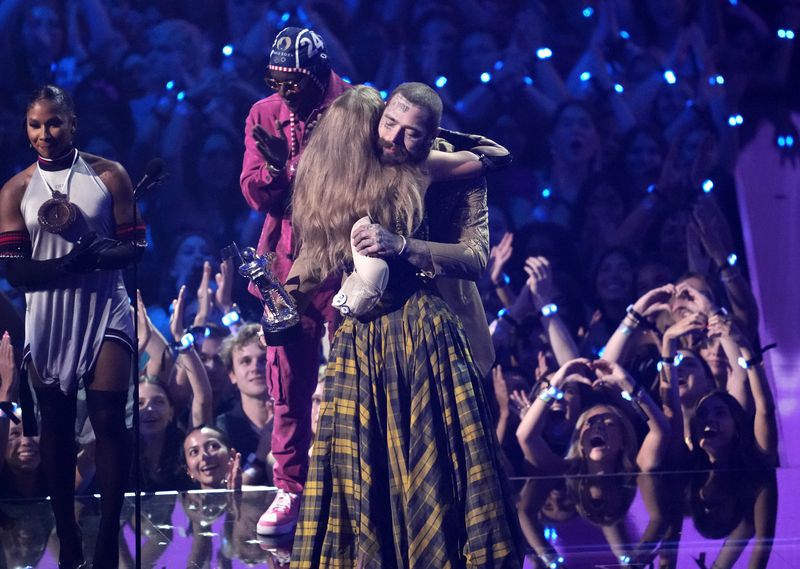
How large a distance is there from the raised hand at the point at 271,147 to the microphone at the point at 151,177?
18.6 inches

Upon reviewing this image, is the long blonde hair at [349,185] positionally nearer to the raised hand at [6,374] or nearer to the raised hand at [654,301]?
the raised hand at [6,374]

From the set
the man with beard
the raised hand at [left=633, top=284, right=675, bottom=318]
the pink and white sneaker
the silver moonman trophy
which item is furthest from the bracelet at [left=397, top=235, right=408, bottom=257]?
the raised hand at [left=633, top=284, right=675, bottom=318]

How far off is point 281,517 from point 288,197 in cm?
112

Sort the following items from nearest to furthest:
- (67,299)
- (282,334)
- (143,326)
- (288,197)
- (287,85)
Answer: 1. (282,334)
2. (67,299)
3. (287,85)
4. (288,197)
5. (143,326)

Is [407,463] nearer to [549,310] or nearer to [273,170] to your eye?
[273,170]

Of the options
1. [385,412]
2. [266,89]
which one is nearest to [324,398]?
[385,412]

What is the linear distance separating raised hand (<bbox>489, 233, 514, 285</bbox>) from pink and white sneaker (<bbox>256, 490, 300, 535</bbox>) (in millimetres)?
1977

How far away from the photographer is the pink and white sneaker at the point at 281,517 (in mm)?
3699

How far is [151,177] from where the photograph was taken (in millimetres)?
3012

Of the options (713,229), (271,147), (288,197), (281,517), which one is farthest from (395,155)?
(713,229)

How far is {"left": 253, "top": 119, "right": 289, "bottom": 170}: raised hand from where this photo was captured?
3.42 metres

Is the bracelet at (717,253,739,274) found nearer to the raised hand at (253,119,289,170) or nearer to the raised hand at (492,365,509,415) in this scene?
the raised hand at (492,365,509,415)

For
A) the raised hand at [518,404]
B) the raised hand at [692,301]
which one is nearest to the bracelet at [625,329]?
the raised hand at [692,301]

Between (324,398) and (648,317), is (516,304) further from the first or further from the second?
(324,398)
